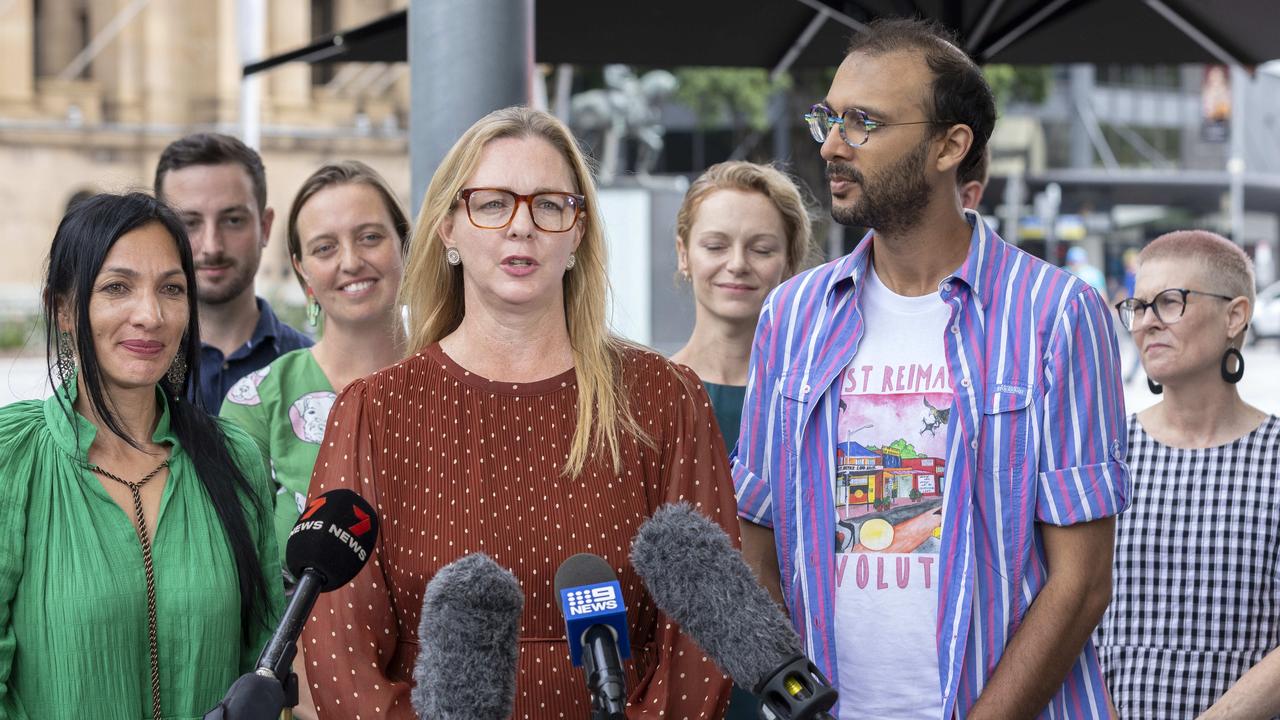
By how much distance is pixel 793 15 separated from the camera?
7.16 meters

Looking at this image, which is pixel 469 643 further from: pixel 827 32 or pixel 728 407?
pixel 827 32

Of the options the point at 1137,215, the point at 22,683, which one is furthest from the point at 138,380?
the point at 1137,215

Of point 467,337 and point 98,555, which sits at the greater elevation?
point 467,337

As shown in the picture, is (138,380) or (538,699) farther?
(138,380)

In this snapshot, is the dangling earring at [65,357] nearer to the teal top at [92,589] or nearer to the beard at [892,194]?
the teal top at [92,589]

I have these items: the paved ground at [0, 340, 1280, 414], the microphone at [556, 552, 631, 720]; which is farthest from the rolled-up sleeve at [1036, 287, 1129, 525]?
the paved ground at [0, 340, 1280, 414]

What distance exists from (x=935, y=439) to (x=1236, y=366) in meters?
1.63

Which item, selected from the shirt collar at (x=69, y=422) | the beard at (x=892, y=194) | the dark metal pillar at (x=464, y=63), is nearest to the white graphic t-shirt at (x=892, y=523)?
the beard at (x=892, y=194)

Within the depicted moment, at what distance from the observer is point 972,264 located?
307 centimetres

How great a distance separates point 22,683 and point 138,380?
27.0 inches

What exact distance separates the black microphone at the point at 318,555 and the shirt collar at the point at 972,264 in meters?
1.43

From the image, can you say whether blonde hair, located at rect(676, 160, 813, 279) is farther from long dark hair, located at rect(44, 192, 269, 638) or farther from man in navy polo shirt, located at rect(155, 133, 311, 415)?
long dark hair, located at rect(44, 192, 269, 638)

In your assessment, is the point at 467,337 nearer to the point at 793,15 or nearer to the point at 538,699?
the point at 538,699

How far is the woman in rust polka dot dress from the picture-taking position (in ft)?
8.66
